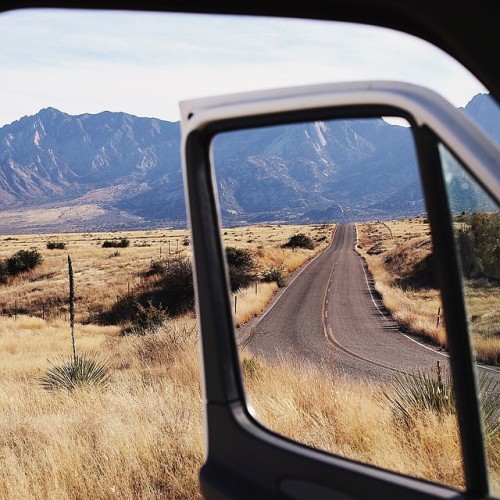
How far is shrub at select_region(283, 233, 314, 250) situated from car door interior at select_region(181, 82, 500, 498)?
489cm

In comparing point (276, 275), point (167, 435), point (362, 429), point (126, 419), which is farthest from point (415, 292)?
point (276, 275)

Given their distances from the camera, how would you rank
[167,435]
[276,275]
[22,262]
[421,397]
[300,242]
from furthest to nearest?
[22,262], [300,242], [276,275], [167,435], [421,397]

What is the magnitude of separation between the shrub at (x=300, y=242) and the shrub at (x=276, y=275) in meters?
0.39

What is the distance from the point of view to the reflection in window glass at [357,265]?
222cm

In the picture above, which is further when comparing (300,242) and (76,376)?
(76,376)

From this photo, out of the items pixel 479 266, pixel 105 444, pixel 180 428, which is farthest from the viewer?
pixel 180 428

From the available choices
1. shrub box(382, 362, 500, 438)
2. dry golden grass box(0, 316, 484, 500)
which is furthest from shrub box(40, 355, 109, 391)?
shrub box(382, 362, 500, 438)

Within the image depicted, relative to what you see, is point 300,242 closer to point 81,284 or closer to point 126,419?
point 126,419

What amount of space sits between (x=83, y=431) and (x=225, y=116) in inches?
193

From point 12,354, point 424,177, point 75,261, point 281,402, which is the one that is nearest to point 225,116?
point 424,177

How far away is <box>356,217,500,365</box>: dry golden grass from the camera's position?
162 centimetres

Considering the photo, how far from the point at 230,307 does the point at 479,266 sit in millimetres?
947

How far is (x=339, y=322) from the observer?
930cm

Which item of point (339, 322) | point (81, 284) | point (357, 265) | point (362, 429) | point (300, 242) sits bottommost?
point (362, 429)
